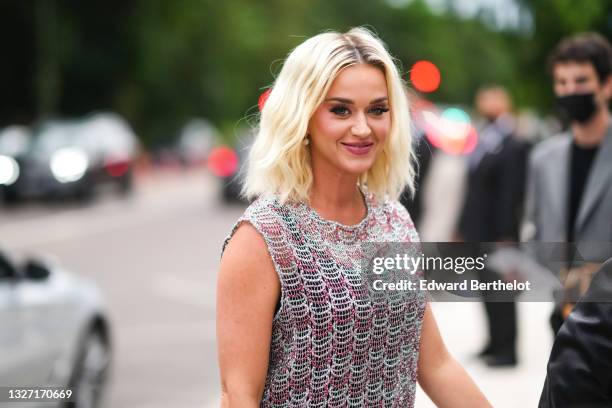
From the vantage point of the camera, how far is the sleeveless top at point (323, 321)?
2.51 metres

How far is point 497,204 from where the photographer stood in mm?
7539

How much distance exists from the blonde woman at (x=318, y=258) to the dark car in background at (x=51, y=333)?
119 inches

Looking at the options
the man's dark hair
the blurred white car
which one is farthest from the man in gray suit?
the blurred white car

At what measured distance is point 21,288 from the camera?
19.3 feet

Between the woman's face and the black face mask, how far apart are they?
2.12 metres

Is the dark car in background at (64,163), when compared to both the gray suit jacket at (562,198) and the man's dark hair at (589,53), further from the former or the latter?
the man's dark hair at (589,53)

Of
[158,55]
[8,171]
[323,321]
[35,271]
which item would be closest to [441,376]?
[323,321]

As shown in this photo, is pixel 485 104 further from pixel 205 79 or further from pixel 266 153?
pixel 205 79

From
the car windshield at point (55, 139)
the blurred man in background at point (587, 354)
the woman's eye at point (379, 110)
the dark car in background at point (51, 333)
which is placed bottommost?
the blurred man in background at point (587, 354)

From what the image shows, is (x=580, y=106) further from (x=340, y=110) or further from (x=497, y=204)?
(x=497, y=204)

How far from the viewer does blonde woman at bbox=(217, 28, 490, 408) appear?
8.18 feet

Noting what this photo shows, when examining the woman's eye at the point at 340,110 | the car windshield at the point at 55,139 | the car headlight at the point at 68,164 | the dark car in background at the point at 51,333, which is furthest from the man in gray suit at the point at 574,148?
the car windshield at the point at 55,139

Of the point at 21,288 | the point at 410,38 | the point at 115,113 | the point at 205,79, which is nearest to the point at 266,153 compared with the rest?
the point at 21,288

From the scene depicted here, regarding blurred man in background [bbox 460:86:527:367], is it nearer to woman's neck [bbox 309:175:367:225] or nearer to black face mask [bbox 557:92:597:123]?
black face mask [bbox 557:92:597:123]
